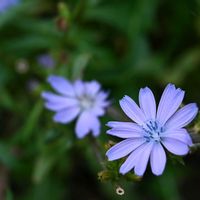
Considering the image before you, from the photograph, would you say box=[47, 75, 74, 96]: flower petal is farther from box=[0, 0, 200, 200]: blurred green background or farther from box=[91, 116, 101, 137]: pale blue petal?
box=[0, 0, 200, 200]: blurred green background

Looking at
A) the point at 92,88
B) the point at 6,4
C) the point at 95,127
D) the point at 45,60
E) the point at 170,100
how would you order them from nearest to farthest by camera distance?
1. the point at 170,100
2. the point at 95,127
3. the point at 92,88
4. the point at 6,4
5. the point at 45,60

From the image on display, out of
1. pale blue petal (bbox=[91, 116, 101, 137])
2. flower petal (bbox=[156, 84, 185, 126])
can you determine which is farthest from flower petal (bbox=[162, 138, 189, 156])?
pale blue petal (bbox=[91, 116, 101, 137])

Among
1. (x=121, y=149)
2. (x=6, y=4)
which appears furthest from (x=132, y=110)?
(x=6, y=4)

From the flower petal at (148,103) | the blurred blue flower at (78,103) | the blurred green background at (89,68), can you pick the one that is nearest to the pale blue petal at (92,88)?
the blurred blue flower at (78,103)

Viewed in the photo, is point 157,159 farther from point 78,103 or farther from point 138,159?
point 78,103

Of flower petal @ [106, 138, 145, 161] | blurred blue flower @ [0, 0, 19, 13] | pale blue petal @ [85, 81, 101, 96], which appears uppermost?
blurred blue flower @ [0, 0, 19, 13]

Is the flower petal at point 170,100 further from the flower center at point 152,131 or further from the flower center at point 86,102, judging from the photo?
the flower center at point 86,102

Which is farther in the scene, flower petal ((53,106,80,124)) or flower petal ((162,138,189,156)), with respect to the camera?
flower petal ((53,106,80,124))
